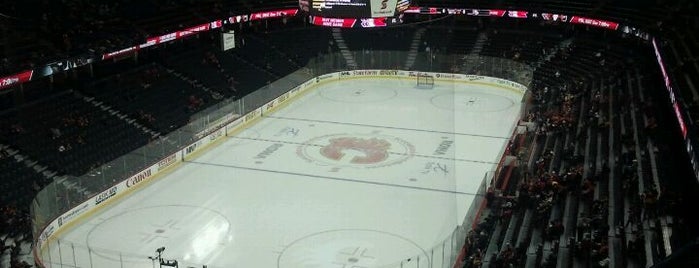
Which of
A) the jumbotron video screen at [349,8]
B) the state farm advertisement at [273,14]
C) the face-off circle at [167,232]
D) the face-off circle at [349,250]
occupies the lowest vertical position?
the face-off circle at [349,250]

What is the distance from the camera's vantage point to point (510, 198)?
1667 centimetres

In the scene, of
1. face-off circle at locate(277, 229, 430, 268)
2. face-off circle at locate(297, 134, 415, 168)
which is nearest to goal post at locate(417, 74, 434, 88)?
face-off circle at locate(297, 134, 415, 168)

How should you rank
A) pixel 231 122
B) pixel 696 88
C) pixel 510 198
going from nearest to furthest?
pixel 510 198, pixel 696 88, pixel 231 122

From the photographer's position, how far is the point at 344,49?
38750mm

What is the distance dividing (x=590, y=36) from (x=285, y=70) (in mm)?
14663

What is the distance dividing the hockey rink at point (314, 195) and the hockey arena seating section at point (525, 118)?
1.59 m

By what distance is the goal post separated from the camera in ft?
114

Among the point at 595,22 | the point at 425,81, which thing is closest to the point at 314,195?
the point at 425,81

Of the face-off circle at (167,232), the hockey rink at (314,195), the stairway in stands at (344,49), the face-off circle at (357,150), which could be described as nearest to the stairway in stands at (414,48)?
the stairway in stands at (344,49)

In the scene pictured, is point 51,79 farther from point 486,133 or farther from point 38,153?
point 486,133

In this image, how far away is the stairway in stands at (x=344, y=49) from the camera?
36.7 m

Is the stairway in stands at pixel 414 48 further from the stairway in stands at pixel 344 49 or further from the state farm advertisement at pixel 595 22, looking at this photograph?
the state farm advertisement at pixel 595 22

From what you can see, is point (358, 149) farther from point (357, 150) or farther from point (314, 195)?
point (314, 195)

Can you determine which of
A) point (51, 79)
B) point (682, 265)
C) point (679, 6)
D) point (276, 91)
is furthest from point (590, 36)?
point (682, 265)
